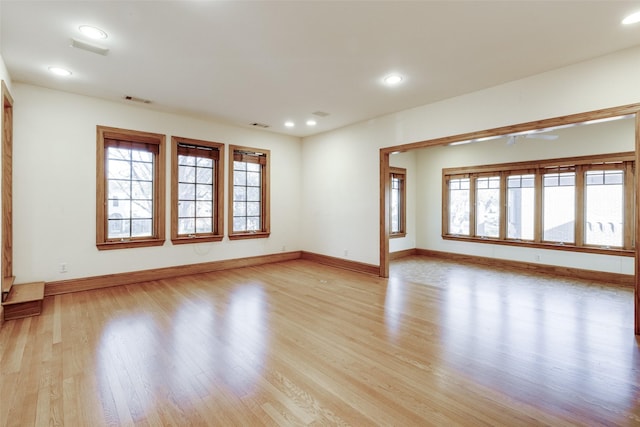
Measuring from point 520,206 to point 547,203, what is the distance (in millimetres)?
482

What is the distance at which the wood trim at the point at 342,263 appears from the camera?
5613mm

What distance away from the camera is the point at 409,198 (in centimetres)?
792

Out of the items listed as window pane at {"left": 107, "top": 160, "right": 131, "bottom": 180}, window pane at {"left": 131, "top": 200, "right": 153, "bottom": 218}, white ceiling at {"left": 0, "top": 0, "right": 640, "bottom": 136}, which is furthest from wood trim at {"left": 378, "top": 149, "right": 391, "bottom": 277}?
window pane at {"left": 107, "top": 160, "right": 131, "bottom": 180}

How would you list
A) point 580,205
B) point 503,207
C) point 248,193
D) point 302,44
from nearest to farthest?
point 302,44
point 580,205
point 248,193
point 503,207

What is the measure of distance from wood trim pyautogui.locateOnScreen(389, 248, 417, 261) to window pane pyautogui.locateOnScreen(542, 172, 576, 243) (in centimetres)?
284

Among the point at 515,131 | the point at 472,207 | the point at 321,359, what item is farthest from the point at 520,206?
the point at 321,359

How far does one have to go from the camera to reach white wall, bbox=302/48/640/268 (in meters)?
3.21

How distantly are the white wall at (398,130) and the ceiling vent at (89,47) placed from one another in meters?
4.07

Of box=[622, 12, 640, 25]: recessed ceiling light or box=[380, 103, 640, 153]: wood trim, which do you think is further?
box=[380, 103, 640, 153]: wood trim

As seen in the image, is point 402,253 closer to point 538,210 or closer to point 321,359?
point 538,210

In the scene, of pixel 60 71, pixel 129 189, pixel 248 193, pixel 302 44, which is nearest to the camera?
pixel 302 44

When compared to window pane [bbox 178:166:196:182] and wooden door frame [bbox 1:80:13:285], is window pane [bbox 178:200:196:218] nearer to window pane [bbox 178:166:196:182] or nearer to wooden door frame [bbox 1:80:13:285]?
window pane [bbox 178:166:196:182]

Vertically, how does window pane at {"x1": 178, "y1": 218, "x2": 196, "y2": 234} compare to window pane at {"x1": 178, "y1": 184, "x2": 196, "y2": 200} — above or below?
below

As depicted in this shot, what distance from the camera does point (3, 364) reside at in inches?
94.7
